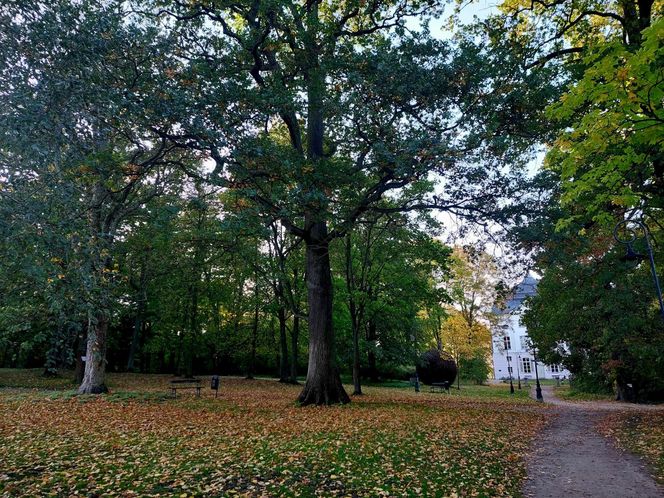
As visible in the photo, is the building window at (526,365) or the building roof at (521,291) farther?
the building window at (526,365)

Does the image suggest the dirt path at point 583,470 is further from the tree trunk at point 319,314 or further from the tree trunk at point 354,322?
the tree trunk at point 354,322

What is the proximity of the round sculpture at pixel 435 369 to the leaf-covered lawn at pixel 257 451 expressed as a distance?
64.7ft

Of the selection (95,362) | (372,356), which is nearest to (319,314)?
(95,362)

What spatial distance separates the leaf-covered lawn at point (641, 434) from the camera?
6.97 m

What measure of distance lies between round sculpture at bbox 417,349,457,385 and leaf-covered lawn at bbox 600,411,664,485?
17976 mm

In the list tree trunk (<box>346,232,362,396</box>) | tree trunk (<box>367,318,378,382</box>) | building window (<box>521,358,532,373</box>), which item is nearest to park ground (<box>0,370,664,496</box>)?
tree trunk (<box>346,232,362,396</box>)

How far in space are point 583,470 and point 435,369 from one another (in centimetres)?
2547

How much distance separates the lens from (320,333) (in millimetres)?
12961

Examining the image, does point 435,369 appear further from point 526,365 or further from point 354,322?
point 526,365

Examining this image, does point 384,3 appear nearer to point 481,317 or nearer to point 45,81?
point 45,81

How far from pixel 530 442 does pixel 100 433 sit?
8.67 m

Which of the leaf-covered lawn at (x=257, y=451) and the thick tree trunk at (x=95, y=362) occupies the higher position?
the thick tree trunk at (x=95, y=362)

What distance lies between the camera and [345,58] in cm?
1007

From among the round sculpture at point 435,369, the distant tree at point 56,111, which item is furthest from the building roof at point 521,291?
the distant tree at point 56,111
